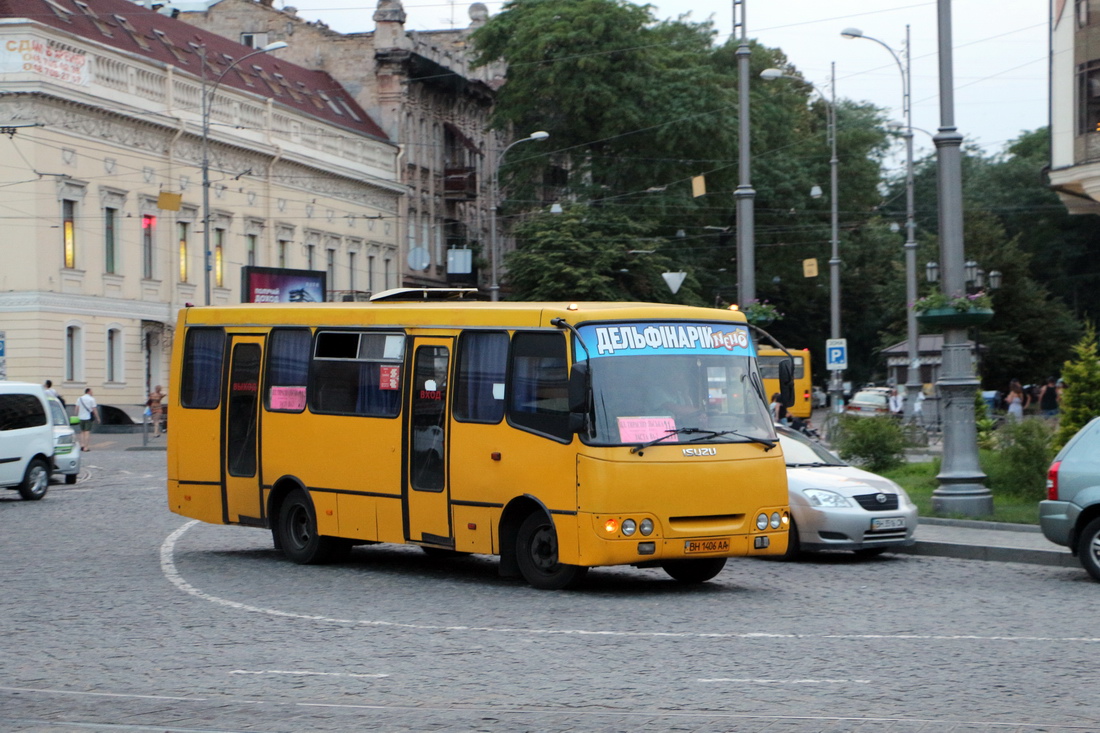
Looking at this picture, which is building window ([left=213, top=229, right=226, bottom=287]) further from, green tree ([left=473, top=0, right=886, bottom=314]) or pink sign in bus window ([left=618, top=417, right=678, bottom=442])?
pink sign in bus window ([left=618, top=417, right=678, bottom=442])

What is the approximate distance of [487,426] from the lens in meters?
14.6

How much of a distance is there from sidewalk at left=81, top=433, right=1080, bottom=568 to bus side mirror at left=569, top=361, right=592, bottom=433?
5458 mm

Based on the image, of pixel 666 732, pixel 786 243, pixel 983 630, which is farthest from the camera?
pixel 786 243

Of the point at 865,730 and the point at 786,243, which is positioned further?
the point at 786,243

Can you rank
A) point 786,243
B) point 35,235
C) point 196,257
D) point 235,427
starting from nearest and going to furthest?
point 235,427 < point 35,235 < point 196,257 < point 786,243

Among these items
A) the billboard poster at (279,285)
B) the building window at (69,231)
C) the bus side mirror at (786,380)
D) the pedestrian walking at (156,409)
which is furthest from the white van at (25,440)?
the billboard poster at (279,285)

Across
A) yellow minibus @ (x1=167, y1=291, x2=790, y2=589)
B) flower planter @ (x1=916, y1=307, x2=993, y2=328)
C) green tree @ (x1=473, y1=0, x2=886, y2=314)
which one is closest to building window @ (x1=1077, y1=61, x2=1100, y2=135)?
flower planter @ (x1=916, y1=307, x2=993, y2=328)

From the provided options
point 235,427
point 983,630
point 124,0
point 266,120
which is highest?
point 124,0

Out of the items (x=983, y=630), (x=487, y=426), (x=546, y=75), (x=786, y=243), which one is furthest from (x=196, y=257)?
(x=983, y=630)

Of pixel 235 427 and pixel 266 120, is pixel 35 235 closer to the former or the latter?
pixel 266 120

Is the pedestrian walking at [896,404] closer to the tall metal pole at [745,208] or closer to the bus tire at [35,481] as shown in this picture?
the tall metal pole at [745,208]

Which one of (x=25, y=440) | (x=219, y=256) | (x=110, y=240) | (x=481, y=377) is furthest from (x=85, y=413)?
(x=481, y=377)

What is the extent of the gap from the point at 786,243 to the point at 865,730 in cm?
6377

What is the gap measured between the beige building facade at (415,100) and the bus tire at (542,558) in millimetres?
55472
